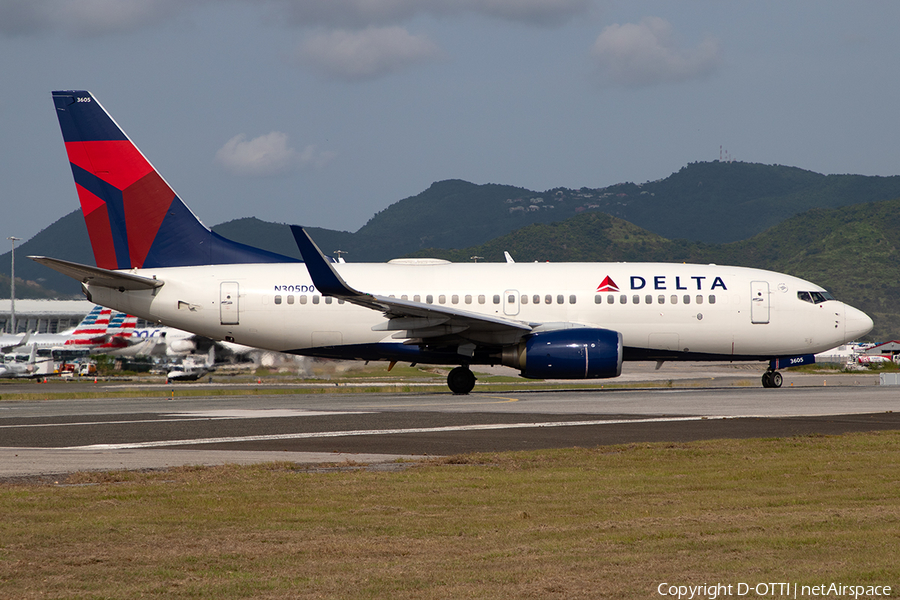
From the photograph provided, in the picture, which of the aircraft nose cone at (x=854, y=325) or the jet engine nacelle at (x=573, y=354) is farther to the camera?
the aircraft nose cone at (x=854, y=325)

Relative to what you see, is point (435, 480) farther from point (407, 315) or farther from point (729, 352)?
point (729, 352)

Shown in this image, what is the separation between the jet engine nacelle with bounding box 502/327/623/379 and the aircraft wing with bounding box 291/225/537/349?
0.90m

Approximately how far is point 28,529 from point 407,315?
19532mm

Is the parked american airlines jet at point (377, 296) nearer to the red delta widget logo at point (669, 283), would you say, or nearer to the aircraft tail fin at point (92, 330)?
the red delta widget logo at point (669, 283)

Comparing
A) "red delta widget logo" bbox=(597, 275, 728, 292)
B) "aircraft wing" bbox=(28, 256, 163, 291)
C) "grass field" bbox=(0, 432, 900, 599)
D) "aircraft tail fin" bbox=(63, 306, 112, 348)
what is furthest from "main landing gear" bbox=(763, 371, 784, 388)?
"aircraft tail fin" bbox=(63, 306, 112, 348)

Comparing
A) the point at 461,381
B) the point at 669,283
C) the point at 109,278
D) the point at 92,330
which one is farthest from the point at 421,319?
the point at 92,330

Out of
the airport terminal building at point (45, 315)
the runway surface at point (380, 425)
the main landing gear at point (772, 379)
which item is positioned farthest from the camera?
the airport terminal building at point (45, 315)

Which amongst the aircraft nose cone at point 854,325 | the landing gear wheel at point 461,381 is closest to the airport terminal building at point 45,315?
the landing gear wheel at point 461,381

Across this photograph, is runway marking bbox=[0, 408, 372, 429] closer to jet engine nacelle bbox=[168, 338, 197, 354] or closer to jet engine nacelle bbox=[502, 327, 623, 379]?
jet engine nacelle bbox=[502, 327, 623, 379]

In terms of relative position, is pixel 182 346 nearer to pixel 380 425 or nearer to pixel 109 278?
pixel 109 278

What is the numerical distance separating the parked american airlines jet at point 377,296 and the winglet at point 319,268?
10.7 ft

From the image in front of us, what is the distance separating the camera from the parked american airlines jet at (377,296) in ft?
92.3

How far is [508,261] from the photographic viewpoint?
31.6 m

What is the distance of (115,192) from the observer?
1123 inches
